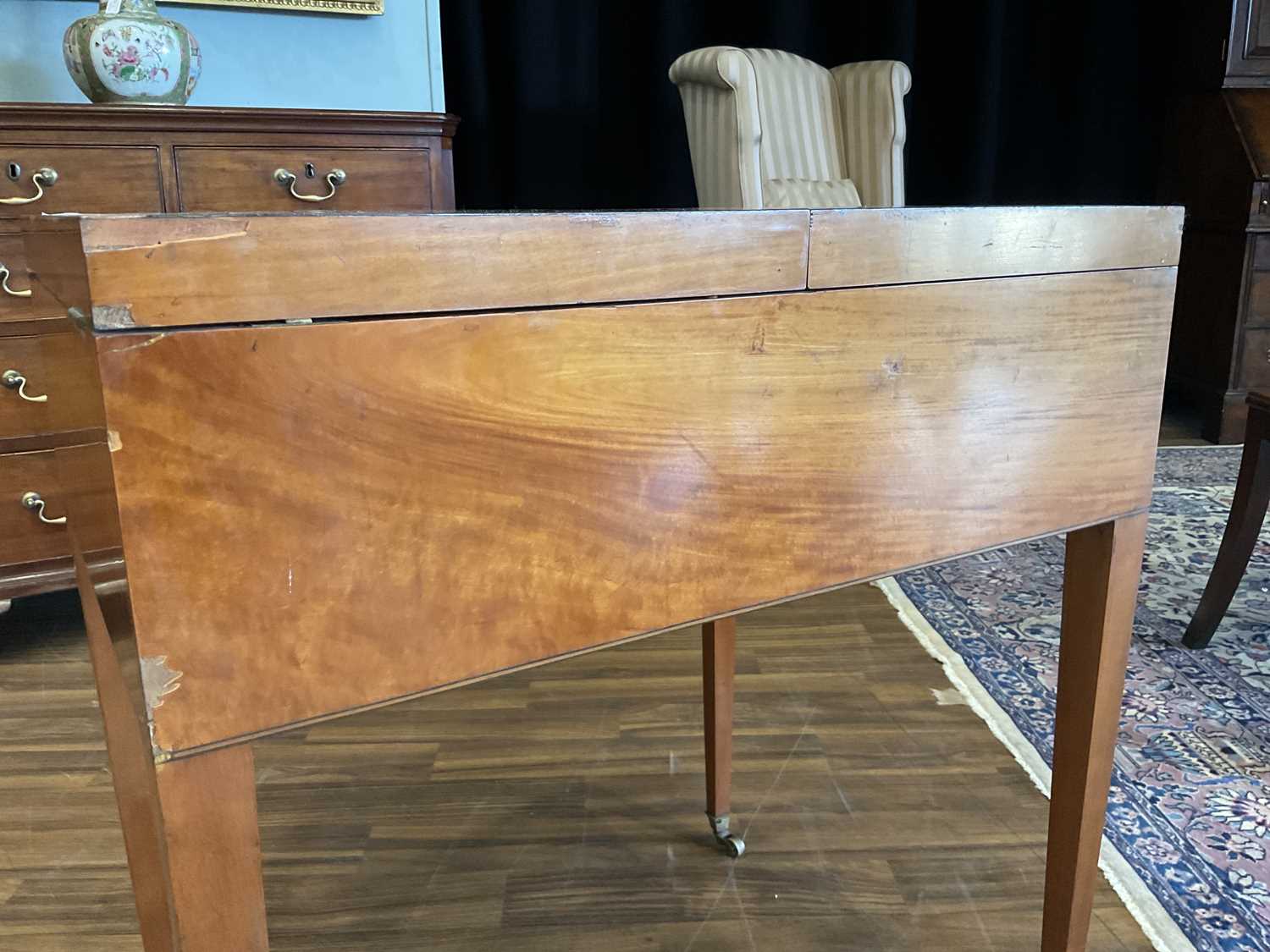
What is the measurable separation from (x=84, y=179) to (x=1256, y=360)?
3209 mm

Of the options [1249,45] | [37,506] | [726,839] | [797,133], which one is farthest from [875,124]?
[37,506]

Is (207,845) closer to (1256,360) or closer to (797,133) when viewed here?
(797,133)

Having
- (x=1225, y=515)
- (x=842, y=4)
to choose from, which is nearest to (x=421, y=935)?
(x=1225, y=515)

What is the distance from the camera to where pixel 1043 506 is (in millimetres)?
779

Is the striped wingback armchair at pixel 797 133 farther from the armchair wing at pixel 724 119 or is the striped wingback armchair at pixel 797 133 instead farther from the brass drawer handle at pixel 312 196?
the brass drawer handle at pixel 312 196

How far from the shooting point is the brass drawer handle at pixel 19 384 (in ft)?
5.77

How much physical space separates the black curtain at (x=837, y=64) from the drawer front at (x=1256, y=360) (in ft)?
2.25

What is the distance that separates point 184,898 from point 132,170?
1.57 m

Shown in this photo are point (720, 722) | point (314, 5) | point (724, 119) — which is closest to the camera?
point (720, 722)

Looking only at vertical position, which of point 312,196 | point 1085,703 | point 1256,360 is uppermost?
point 312,196

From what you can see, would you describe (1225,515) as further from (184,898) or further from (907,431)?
(184,898)

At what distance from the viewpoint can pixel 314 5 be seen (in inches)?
86.5

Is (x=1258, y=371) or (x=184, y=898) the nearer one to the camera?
(x=184, y=898)

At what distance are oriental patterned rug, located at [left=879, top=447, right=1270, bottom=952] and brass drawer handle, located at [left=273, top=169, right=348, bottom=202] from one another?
1.36 m
